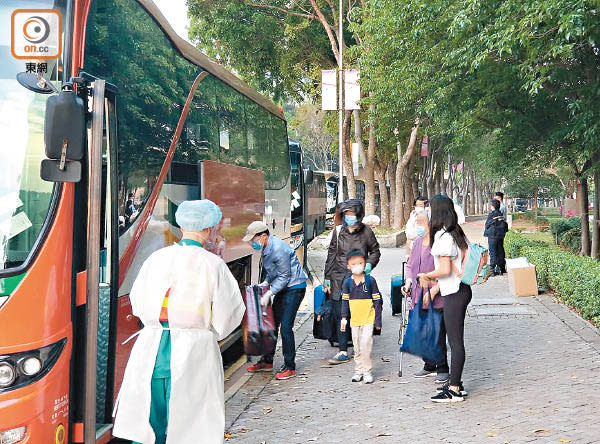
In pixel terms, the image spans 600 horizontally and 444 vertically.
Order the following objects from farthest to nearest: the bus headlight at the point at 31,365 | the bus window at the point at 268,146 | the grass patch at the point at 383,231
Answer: the grass patch at the point at 383,231
the bus window at the point at 268,146
the bus headlight at the point at 31,365

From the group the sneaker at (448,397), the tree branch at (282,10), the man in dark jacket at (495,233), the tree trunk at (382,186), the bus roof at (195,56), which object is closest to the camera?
the bus roof at (195,56)

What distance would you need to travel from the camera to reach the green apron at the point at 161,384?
425 centimetres

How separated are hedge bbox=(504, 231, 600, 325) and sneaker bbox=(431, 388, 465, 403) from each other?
3804 millimetres

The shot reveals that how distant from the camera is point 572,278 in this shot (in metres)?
11.8

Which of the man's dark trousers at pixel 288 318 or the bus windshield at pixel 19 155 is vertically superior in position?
the bus windshield at pixel 19 155

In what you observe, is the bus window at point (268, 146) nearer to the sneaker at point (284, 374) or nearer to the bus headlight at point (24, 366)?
the sneaker at point (284, 374)

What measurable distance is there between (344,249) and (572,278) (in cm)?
475

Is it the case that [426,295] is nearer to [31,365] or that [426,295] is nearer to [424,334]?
[424,334]

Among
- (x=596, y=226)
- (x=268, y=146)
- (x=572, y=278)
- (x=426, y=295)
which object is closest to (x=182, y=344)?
(x=426, y=295)

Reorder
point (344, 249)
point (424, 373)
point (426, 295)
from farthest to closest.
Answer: point (344, 249) < point (424, 373) < point (426, 295)

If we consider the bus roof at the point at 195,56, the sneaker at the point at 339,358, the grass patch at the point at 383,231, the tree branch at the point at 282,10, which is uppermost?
the tree branch at the point at 282,10

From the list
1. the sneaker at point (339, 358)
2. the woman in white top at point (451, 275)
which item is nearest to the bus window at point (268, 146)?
the sneaker at point (339, 358)

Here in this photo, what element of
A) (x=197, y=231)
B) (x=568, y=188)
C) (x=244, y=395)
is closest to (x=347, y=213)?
(x=244, y=395)

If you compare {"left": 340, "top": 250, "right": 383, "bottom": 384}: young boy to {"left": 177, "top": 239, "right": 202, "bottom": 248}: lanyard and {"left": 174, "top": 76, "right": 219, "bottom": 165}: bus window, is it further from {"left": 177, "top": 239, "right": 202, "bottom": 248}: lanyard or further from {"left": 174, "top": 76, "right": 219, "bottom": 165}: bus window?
{"left": 177, "top": 239, "right": 202, "bottom": 248}: lanyard
